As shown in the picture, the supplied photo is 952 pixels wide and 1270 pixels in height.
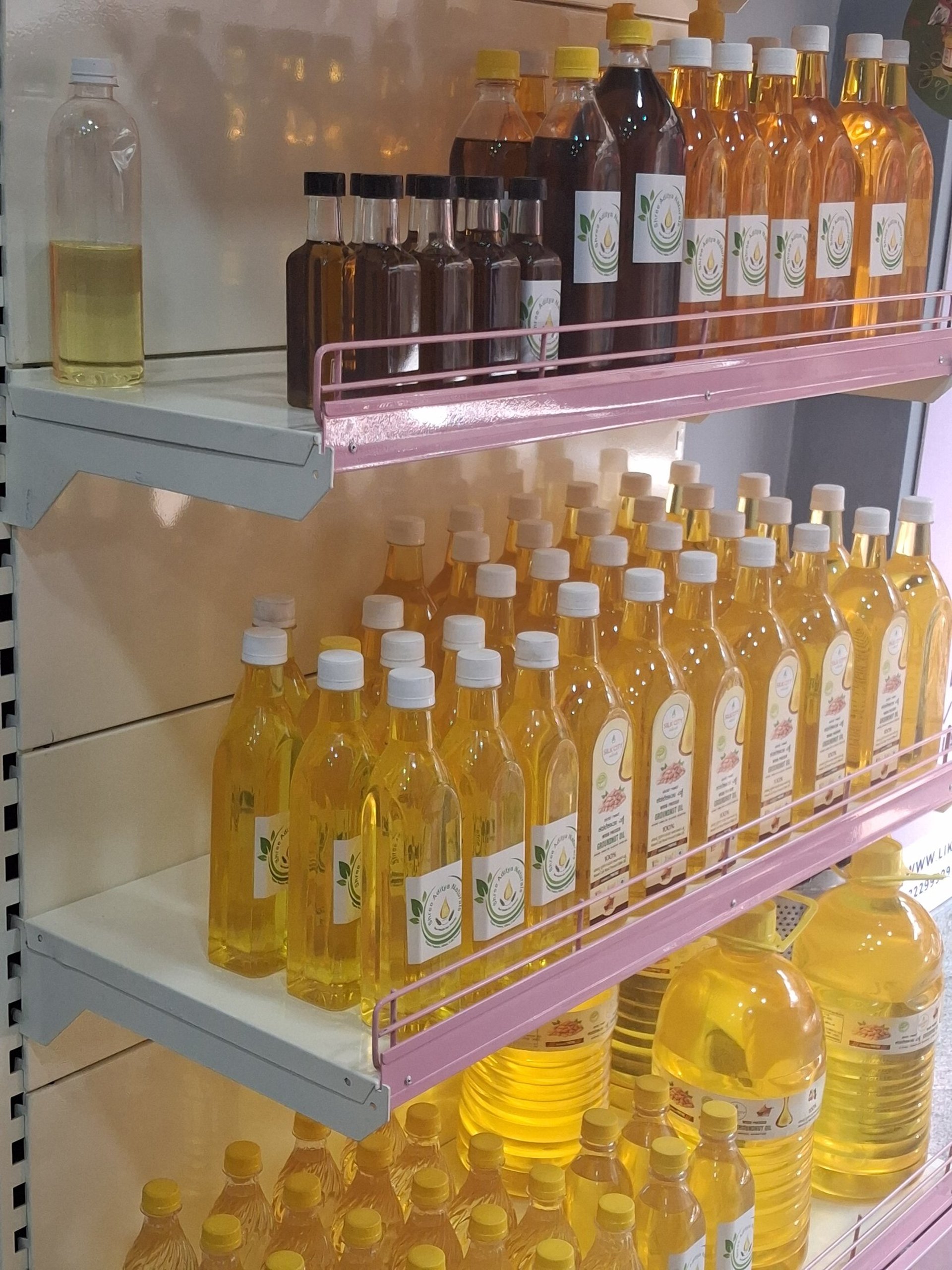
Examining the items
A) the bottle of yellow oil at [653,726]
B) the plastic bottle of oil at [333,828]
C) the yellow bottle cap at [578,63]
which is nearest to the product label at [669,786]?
the bottle of yellow oil at [653,726]

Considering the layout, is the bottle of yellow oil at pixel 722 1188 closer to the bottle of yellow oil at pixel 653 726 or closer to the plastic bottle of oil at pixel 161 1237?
the bottle of yellow oil at pixel 653 726

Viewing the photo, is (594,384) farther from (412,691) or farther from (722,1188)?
(722,1188)

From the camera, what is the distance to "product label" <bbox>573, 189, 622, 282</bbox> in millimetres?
1246

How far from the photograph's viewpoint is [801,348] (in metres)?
1.46

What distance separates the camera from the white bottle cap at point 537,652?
1237 millimetres

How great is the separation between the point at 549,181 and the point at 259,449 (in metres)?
0.41

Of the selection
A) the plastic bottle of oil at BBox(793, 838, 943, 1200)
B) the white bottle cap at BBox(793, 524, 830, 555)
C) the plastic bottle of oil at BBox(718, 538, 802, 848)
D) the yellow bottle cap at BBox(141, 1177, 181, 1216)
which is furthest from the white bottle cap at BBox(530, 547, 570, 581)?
the plastic bottle of oil at BBox(793, 838, 943, 1200)

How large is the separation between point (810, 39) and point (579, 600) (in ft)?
2.27

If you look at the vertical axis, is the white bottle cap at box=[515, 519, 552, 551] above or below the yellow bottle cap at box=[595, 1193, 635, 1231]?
above

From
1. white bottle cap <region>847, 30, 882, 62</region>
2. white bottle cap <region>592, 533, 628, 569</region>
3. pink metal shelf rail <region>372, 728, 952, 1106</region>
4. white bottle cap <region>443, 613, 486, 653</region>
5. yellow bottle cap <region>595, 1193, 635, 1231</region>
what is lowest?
yellow bottle cap <region>595, 1193, 635, 1231</region>

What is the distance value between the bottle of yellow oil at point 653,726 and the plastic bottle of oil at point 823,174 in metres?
0.40

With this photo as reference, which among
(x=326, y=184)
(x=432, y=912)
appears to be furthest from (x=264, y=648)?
(x=326, y=184)

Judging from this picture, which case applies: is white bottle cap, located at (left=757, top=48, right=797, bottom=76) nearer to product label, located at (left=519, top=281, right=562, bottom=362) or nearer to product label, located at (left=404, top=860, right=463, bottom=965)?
product label, located at (left=519, top=281, right=562, bottom=362)

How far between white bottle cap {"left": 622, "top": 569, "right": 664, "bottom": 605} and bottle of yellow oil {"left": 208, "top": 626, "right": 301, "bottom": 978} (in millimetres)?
343
